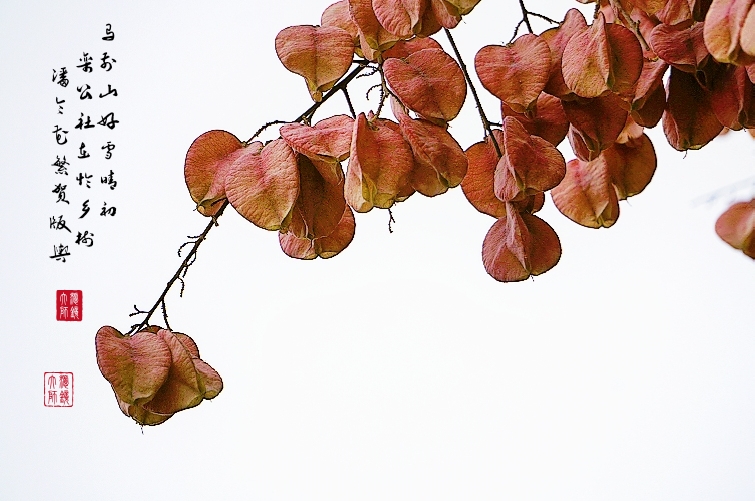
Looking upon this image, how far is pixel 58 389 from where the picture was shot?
5.34 ft

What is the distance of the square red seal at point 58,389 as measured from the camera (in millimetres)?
1621

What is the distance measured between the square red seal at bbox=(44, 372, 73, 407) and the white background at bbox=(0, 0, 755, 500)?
0.8 inches

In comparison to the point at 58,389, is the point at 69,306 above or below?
above

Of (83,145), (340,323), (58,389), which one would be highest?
(83,145)

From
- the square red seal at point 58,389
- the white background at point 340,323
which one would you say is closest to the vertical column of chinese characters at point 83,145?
the white background at point 340,323

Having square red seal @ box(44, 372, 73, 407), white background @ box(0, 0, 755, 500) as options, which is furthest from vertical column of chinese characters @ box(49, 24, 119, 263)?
square red seal @ box(44, 372, 73, 407)

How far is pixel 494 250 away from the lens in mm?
236

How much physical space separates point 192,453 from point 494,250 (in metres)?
1.44

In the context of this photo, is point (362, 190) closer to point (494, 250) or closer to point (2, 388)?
point (494, 250)

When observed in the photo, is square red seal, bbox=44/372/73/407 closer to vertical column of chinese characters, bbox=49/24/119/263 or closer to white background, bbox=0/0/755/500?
white background, bbox=0/0/755/500

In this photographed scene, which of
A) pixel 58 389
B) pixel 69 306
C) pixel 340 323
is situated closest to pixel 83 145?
pixel 69 306

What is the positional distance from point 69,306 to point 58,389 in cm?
17

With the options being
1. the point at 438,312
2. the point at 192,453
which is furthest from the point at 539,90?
the point at 192,453

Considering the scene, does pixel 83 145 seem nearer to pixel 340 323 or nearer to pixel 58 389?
pixel 58 389
